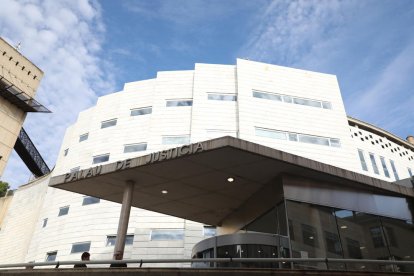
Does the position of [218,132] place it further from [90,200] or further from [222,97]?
[90,200]

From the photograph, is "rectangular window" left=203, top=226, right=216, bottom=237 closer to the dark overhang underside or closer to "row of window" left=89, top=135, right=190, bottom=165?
"row of window" left=89, top=135, right=190, bottom=165

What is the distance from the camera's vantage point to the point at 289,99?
3438 cm

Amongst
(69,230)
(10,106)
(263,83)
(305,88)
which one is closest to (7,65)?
(10,106)

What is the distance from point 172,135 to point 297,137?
11.5m

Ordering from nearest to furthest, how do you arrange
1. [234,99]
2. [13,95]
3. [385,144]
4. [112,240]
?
[112,240] → [234,99] → [13,95] → [385,144]

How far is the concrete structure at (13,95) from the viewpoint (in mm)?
40125

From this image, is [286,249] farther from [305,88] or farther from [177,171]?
[305,88]

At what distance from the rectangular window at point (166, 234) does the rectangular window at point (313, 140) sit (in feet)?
45.1

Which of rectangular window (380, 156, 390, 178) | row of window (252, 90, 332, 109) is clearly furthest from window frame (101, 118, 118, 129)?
rectangular window (380, 156, 390, 178)

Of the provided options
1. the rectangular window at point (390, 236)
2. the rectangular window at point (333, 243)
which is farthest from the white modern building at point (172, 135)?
the rectangular window at point (333, 243)

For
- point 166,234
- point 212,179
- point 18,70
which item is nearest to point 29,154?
point 18,70

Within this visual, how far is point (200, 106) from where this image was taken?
32.7 m

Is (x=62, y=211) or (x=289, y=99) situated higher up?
(x=289, y=99)

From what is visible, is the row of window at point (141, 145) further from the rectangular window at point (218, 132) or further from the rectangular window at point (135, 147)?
the rectangular window at point (218, 132)
